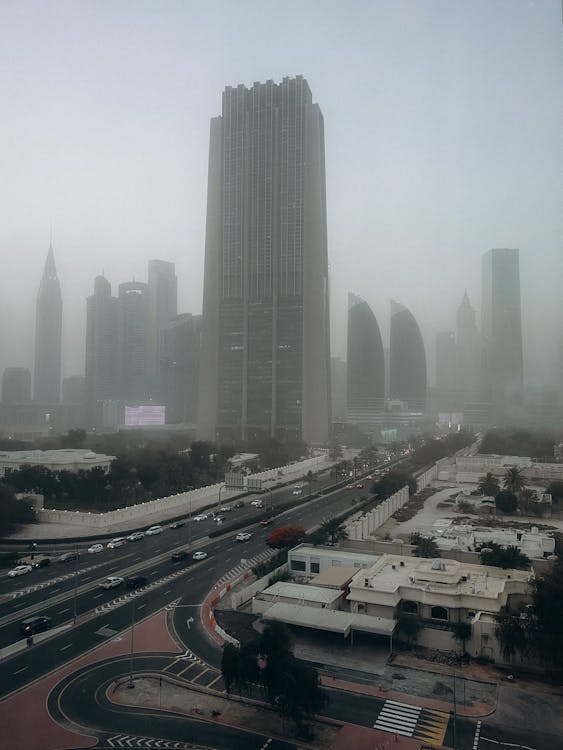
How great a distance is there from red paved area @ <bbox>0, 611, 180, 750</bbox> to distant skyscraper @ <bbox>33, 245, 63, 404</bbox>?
28600 millimetres

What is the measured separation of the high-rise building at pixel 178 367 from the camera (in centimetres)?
4881

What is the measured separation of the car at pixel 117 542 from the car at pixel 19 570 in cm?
208

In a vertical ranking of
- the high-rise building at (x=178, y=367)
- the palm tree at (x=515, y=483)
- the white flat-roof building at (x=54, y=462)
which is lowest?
the palm tree at (x=515, y=483)

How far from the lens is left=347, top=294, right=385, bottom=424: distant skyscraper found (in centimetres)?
5609

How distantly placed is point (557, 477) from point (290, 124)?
2993 cm

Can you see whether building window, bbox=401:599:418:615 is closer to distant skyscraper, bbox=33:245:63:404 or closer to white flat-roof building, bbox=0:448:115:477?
white flat-roof building, bbox=0:448:115:477

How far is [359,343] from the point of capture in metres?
56.6

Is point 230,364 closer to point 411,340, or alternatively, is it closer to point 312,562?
point 411,340

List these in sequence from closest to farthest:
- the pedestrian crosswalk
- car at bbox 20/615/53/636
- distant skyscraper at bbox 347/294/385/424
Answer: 1. the pedestrian crosswalk
2. car at bbox 20/615/53/636
3. distant skyscraper at bbox 347/294/385/424

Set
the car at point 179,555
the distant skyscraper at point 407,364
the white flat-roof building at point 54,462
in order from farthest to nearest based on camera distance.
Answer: the distant skyscraper at point 407,364 → the white flat-roof building at point 54,462 → the car at point 179,555

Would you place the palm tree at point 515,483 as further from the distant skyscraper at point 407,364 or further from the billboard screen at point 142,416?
the distant skyscraper at point 407,364

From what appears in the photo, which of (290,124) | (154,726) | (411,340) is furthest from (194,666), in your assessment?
(411,340)

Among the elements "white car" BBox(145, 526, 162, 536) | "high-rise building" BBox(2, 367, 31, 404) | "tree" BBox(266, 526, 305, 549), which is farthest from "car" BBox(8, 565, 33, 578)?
"high-rise building" BBox(2, 367, 31, 404)

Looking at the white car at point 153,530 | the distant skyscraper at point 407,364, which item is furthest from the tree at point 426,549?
the distant skyscraper at point 407,364
